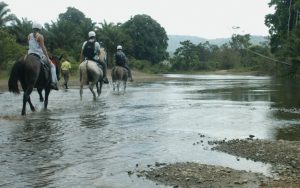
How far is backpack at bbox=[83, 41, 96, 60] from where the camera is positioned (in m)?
16.8

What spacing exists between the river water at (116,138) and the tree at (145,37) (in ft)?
241

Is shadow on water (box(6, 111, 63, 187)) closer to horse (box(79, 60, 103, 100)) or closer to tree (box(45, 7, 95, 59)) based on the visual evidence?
horse (box(79, 60, 103, 100))

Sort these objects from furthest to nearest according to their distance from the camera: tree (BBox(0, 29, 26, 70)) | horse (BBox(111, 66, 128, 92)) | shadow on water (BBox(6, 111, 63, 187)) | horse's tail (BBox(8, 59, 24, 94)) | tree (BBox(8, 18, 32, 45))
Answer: tree (BBox(8, 18, 32, 45)) → tree (BBox(0, 29, 26, 70)) → horse (BBox(111, 66, 128, 92)) → horse's tail (BBox(8, 59, 24, 94)) → shadow on water (BBox(6, 111, 63, 187))

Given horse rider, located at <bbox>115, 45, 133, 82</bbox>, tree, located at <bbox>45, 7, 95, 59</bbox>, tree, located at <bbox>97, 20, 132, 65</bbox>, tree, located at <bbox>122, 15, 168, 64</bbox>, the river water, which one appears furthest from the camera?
tree, located at <bbox>122, 15, 168, 64</bbox>

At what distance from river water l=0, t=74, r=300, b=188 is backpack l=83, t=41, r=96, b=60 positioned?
3.90 meters

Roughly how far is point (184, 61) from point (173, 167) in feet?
308

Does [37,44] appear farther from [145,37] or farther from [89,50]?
[145,37]

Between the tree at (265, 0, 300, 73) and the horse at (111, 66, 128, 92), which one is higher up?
the tree at (265, 0, 300, 73)

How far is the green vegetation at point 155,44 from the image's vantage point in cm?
4371

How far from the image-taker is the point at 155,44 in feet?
292

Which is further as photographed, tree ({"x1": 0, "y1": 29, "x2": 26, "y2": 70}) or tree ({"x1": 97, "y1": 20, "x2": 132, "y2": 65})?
tree ({"x1": 97, "y1": 20, "x2": 132, "y2": 65})

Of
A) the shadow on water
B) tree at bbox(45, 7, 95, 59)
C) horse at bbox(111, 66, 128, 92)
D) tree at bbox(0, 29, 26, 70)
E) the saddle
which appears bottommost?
the shadow on water

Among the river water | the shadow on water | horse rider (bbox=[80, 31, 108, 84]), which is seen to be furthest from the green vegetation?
the shadow on water

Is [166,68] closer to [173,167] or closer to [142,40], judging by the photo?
[142,40]
